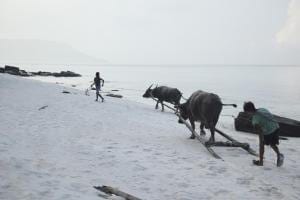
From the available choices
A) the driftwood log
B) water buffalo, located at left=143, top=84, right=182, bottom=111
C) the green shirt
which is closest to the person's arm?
the green shirt

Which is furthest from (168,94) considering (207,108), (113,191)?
(113,191)

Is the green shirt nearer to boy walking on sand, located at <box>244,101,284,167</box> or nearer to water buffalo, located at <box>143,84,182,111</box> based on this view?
boy walking on sand, located at <box>244,101,284,167</box>

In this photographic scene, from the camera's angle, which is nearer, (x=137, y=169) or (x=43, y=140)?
(x=137, y=169)

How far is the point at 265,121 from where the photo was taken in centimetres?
976

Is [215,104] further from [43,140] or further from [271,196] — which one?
[43,140]

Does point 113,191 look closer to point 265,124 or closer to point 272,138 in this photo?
point 265,124

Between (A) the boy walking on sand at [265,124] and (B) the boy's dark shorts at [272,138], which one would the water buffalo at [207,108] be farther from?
(B) the boy's dark shorts at [272,138]

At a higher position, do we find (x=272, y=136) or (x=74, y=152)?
(x=272, y=136)

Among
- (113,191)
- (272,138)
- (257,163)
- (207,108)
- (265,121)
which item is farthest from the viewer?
(207,108)

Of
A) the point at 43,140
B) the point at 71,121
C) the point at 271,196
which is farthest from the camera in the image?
the point at 71,121

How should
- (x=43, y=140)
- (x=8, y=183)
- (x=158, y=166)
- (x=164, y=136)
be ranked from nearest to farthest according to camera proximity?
(x=8, y=183) < (x=158, y=166) < (x=43, y=140) < (x=164, y=136)

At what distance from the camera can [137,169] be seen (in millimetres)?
8961

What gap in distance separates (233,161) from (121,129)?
224 inches

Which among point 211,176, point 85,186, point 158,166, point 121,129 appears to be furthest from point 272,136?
point 121,129
